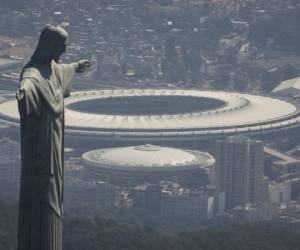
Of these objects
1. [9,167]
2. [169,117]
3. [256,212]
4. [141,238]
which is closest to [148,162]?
[9,167]

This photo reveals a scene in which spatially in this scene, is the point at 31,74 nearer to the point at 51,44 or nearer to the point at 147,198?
the point at 51,44

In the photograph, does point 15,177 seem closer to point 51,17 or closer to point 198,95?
point 198,95

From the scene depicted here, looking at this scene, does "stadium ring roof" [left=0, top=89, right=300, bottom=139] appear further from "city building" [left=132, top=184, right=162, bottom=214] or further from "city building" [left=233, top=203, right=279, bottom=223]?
"city building" [left=233, top=203, right=279, bottom=223]

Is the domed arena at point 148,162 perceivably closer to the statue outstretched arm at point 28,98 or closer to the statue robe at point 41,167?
the statue robe at point 41,167

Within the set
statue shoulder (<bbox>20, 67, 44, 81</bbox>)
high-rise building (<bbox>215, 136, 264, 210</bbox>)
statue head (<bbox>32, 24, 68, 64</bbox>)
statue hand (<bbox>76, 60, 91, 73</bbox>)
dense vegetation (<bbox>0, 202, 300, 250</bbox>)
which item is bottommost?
high-rise building (<bbox>215, 136, 264, 210</bbox>)

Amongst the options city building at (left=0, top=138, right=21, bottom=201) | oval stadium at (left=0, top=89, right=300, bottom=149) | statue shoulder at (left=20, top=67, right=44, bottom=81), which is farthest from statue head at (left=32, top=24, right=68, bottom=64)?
oval stadium at (left=0, top=89, right=300, bottom=149)

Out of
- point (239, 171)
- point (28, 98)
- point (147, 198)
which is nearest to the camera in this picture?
point (28, 98)

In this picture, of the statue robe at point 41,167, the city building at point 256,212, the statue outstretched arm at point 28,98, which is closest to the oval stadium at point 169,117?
the city building at point 256,212
